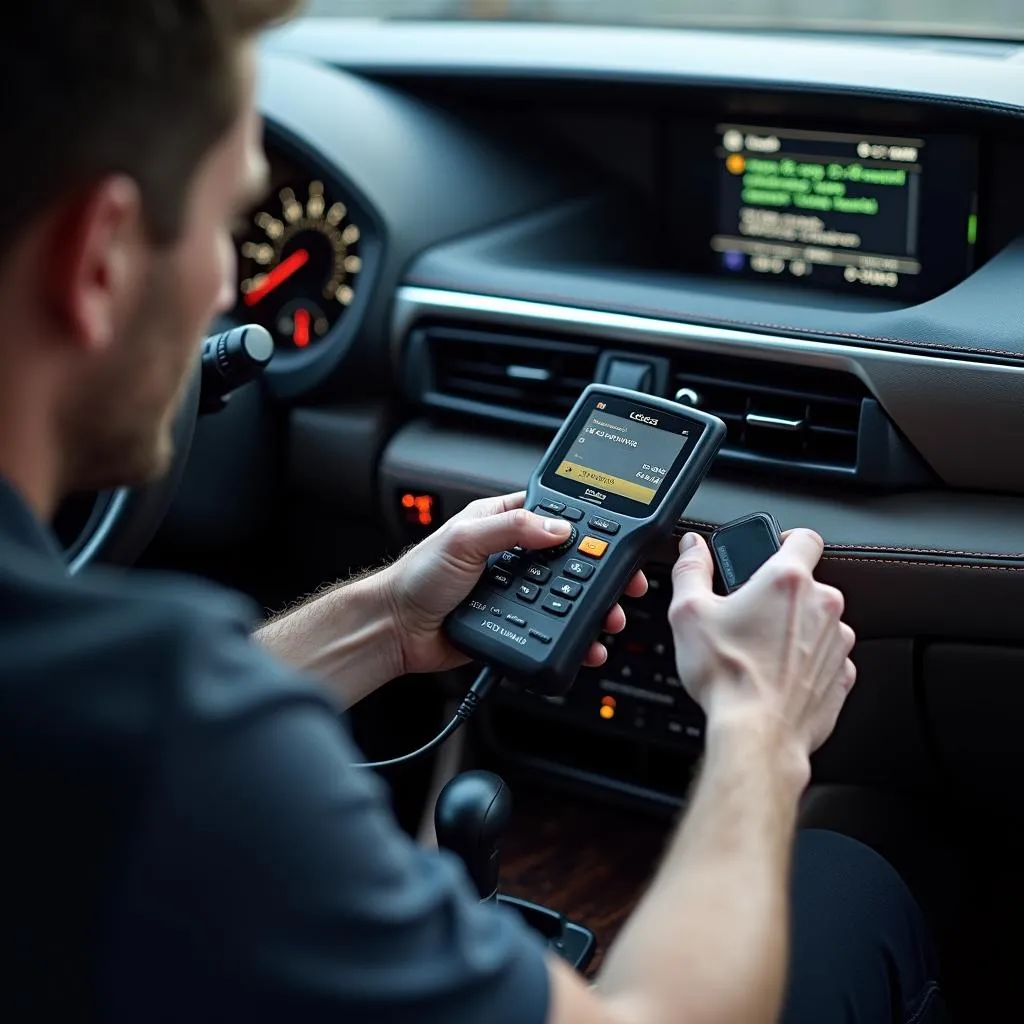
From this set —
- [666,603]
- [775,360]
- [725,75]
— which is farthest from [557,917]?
[725,75]

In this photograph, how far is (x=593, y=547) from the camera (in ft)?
4.39

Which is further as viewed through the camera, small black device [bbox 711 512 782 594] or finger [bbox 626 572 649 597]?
finger [bbox 626 572 649 597]

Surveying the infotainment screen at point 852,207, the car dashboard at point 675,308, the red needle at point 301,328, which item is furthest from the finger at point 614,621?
the red needle at point 301,328

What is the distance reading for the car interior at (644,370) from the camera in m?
1.56

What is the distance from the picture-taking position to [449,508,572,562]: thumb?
1321 mm

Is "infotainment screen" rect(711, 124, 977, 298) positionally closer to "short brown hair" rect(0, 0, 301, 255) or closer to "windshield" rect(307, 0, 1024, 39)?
"windshield" rect(307, 0, 1024, 39)

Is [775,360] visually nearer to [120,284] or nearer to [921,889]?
[921,889]

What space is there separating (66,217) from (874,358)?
1036 millimetres

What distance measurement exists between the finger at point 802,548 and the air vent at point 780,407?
16.4 inches

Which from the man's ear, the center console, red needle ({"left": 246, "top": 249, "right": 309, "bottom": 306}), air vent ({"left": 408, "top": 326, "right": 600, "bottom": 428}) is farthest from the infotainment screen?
the man's ear

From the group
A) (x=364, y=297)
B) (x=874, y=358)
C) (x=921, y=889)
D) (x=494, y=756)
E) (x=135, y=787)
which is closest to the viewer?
(x=135, y=787)

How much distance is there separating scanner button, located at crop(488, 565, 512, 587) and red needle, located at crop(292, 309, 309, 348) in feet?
2.48

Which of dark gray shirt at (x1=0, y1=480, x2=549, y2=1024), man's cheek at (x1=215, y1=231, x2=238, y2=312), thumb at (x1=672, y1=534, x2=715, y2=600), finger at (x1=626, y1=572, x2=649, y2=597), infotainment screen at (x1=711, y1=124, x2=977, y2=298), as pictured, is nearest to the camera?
dark gray shirt at (x1=0, y1=480, x2=549, y2=1024)

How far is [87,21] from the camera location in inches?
26.1
